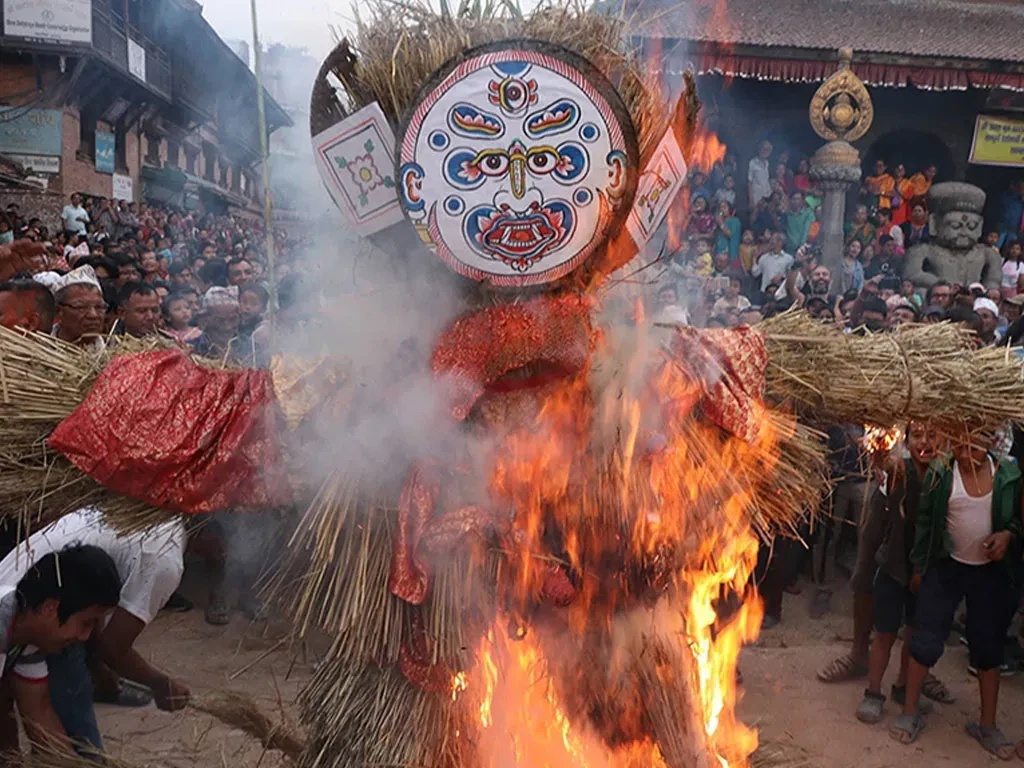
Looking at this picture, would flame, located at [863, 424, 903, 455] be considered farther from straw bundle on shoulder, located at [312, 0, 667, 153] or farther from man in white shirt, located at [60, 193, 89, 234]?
man in white shirt, located at [60, 193, 89, 234]

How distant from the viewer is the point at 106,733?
14.0ft

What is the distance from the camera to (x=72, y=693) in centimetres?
351

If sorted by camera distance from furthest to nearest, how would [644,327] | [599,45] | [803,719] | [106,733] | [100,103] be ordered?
1. [100,103]
2. [803,719]
3. [106,733]
4. [644,327]
5. [599,45]

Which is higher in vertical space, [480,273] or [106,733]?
[480,273]

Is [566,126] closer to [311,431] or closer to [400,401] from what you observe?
[400,401]

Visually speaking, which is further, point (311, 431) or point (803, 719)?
point (803, 719)

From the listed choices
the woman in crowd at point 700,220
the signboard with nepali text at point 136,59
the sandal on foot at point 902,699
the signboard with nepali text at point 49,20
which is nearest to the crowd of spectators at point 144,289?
the sandal on foot at point 902,699

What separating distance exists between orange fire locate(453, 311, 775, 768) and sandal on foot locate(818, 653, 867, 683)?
2.94m

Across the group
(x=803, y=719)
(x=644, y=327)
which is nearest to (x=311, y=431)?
(x=644, y=327)

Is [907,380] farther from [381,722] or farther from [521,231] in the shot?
[381,722]

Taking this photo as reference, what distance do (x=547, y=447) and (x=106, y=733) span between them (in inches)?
123

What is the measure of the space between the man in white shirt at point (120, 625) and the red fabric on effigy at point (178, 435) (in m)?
1.58

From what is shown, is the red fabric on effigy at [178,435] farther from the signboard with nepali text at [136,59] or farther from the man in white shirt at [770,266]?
the signboard with nepali text at [136,59]

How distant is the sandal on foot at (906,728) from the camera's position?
4.64 metres
